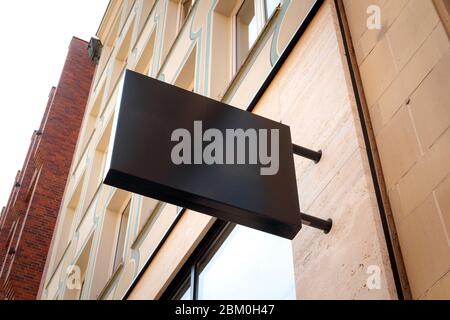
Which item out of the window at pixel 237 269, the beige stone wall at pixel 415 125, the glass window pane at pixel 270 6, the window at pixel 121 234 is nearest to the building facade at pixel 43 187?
the window at pixel 121 234

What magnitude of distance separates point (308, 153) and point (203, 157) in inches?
43.2

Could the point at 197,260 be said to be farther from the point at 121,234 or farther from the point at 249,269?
the point at 121,234

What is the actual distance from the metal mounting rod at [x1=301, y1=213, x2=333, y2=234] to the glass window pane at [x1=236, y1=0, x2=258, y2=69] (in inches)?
187

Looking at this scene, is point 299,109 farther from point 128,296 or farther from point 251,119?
point 128,296

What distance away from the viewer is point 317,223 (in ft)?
13.6

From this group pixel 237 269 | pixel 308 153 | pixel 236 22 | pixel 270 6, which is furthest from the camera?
pixel 236 22

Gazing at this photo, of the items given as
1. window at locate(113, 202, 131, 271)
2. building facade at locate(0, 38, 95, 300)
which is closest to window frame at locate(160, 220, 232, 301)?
window at locate(113, 202, 131, 271)

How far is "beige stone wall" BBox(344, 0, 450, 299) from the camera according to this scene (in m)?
3.41

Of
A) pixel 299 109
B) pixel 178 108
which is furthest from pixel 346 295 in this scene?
pixel 299 109

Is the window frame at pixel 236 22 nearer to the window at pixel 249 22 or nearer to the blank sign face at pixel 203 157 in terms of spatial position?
the window at pixel 249 22

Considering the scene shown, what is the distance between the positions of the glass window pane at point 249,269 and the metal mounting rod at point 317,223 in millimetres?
710

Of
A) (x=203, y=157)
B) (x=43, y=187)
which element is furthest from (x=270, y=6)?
(x=43, y=187)
